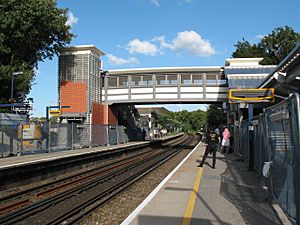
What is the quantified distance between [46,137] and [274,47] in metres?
48.2

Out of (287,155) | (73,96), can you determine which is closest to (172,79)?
(73,96)

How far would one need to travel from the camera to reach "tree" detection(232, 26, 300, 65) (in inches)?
2243

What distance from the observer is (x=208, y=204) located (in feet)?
26.0

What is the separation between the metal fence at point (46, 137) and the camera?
704 inches

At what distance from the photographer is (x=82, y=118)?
34.3 metres

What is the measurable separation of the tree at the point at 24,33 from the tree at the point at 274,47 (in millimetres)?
34791

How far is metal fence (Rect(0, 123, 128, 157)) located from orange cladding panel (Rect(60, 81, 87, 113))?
513 centimetres

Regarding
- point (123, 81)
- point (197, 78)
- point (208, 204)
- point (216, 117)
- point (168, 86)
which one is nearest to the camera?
point (208, 204)

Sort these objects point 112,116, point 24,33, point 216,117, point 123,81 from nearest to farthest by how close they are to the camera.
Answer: point 24,33, point 123,81, point 112,116, point 216,117

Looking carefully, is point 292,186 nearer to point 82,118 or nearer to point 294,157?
point 294,157

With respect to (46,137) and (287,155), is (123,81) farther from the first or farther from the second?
(287,155)

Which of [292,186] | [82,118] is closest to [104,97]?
[82,118]

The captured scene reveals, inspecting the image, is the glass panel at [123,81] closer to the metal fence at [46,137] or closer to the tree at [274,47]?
the metal fence at [46,137]

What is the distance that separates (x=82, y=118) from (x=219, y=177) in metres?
23.8
